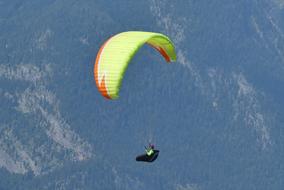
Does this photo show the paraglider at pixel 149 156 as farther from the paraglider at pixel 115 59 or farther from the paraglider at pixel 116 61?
the paraglider at pixel 115 59

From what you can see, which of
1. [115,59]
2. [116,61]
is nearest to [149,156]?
[116,61]

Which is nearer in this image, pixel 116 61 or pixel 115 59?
pixel 116 61

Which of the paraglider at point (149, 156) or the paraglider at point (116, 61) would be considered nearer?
the paraglider at point (116, 61)

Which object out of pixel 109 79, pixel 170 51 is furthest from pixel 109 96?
pixel 170 51

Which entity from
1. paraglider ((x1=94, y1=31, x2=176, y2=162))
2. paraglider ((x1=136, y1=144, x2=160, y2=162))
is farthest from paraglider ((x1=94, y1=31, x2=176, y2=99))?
paraglider ((x1=136, y1=144, x2=160, y2=162))

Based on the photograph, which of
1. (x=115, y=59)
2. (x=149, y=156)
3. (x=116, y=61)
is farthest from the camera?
(x=149, y=156)

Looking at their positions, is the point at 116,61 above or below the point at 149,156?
above

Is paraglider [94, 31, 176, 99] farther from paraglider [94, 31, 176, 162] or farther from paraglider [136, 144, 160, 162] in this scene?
paraglider [136, 144, 160, 162]

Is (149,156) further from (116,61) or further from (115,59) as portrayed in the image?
(115,59)

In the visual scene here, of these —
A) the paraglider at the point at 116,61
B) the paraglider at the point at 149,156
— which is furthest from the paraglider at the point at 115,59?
the paraglider at the point at 149,156

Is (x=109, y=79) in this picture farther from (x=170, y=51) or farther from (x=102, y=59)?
(x=170, y=51)
